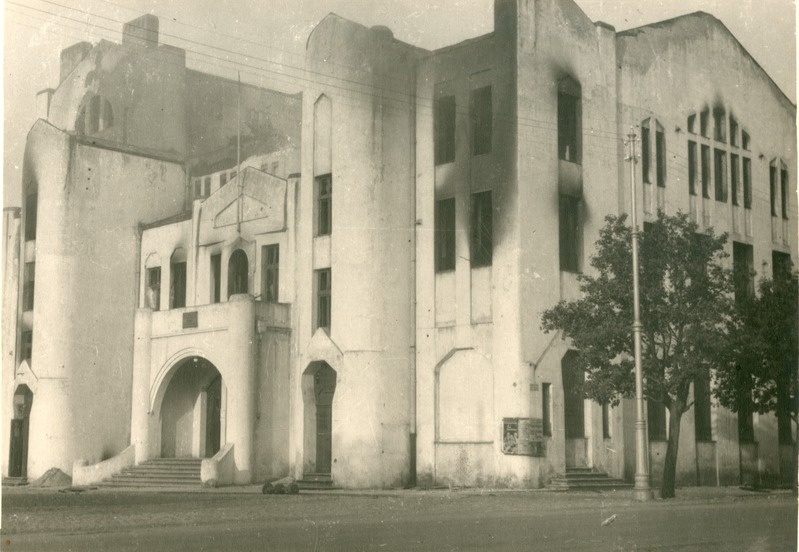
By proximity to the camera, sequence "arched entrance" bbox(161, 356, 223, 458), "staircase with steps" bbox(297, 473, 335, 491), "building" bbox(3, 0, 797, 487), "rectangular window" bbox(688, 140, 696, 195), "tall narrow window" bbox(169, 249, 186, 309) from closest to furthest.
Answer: "building" bbox(3, 0, 797, 487) → "staircase with steps" bbox(297, 473, 335, 491) → "rectangular window" bbox(688, 140, 696, 195) → "arched entrance" bbox(161, 356, 223, 458) → "tall narrow window" bbox(169, 249, 186, 309)

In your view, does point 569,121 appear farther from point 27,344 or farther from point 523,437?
point 27,344

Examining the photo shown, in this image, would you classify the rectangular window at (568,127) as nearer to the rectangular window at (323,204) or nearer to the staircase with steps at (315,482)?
the rectangular window at (323,204)

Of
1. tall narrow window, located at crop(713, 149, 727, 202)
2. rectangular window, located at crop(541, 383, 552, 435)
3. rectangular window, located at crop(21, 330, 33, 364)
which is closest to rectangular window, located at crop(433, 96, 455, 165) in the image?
rectangular window, located at crop(541, 383, 552, 435)

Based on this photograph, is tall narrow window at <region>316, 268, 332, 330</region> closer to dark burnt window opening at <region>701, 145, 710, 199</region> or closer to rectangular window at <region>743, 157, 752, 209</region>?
dark burnt window opening at <region>701, 145, 710, 199</region>

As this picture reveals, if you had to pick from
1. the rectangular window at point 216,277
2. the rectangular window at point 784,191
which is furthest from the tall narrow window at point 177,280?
the rectangular window at point 784,191

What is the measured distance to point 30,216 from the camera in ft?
141

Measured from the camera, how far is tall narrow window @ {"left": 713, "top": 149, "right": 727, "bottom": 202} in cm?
3950

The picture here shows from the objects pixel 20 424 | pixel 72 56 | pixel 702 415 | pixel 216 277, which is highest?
pixel 72 56

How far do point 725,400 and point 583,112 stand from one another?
10.1 meters

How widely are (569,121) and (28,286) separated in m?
22.6

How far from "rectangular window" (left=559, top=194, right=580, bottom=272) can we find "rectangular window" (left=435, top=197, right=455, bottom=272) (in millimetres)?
3369

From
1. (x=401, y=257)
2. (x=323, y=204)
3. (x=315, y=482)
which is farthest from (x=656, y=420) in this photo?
(x=323, y=204)

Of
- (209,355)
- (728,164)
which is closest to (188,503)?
(209,355)

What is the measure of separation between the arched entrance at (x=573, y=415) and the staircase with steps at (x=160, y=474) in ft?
38.8
